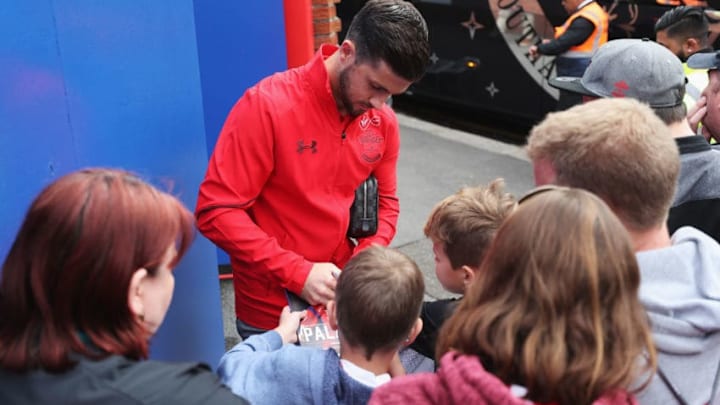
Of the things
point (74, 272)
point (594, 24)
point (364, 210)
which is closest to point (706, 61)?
point (364, 210)

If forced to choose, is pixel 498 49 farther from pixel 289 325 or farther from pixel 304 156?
pixel 289 325

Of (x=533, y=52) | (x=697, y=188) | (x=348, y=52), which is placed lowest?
(x=533, y=52)

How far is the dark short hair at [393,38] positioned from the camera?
2143 mm

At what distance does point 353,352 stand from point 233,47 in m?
2.63

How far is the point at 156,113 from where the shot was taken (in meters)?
2.36

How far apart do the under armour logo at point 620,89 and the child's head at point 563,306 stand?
3.21 ft

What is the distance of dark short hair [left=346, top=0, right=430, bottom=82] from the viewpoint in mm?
2143

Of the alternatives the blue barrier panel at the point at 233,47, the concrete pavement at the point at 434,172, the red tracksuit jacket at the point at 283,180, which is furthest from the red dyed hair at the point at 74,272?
the concrete pavement at the point at 434,172

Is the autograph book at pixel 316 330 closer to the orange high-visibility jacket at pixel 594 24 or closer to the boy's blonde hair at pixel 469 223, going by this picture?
the boy's blonde hair at pixel 469 223

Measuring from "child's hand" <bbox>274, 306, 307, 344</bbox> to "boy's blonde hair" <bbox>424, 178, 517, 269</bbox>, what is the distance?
47cm

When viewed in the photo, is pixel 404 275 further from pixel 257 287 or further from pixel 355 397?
pixel 257 287

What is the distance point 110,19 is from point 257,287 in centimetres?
96

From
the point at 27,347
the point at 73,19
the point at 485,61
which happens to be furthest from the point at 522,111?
the point at 27,347

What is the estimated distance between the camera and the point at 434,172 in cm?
643
